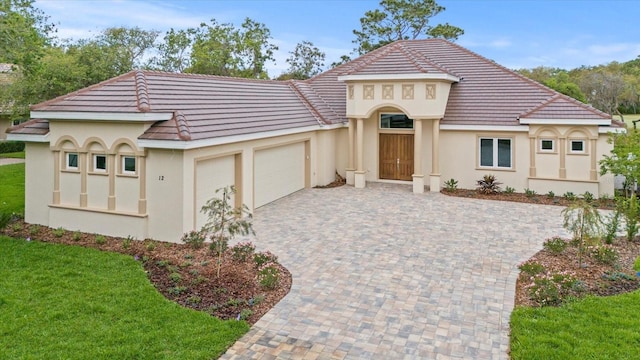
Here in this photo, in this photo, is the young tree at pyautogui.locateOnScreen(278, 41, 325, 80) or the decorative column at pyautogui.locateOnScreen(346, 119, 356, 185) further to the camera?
the young tree at pyautogui.locateOnScreen(278, 41, 325, 80)

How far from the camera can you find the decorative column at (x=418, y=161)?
19266mm

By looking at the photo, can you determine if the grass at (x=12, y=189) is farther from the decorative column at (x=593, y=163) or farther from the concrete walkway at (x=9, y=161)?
the decorative column at (x=593, y=163)

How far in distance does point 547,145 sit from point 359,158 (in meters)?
7.76

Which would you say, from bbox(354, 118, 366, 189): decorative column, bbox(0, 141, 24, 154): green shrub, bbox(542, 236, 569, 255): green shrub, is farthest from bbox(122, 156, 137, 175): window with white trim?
bbox(0, 141, 24, 154): green shrub

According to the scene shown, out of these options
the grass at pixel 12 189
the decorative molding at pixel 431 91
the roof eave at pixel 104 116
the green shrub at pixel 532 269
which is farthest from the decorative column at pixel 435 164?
the grass at pixel 12 189

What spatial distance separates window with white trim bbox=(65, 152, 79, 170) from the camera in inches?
517

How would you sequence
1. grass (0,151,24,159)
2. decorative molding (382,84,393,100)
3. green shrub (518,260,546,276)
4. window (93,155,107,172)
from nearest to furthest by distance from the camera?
green shrub (518,260,546,276)
window (93,155,107,172)
decorative molding (382,84,393,100)
grass (0,151,24,159)

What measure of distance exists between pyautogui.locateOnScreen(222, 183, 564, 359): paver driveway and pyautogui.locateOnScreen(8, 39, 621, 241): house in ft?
8.14

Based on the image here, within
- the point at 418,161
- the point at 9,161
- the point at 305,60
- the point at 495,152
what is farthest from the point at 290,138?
the point at 305,60

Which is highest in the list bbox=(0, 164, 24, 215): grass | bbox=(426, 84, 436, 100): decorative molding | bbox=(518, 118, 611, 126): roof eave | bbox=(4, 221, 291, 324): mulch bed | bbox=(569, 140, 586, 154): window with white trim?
bbox=(426, 84, 436, 100): decorative molding

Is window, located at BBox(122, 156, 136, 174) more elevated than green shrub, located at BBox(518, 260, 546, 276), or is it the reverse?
window, located at BBox(122, 156, 136, 174)

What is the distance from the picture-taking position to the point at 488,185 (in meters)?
18.9

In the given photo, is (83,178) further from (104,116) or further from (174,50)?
(174,50)

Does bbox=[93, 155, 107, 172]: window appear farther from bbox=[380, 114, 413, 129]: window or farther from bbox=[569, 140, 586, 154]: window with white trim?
bbox=[569, 140, 586, 154]: window with white trim
